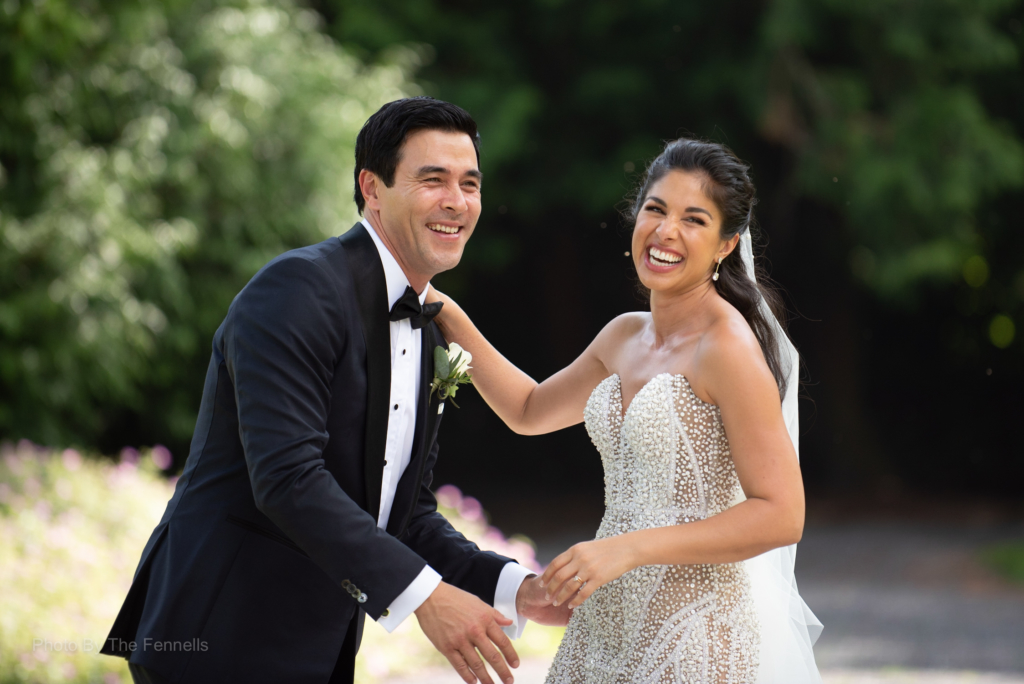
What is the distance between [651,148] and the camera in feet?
37.3

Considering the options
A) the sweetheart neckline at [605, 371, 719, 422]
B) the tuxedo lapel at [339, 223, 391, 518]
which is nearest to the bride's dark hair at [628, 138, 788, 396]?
the sweetheart neckline at [605, 371, 719, 422]

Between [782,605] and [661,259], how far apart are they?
102 centimetres

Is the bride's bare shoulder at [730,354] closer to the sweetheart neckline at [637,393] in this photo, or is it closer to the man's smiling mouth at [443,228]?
the sweetheart neckline at [637,393]

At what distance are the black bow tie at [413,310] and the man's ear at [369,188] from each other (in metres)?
0.25

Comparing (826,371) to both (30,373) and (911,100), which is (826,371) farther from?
(30,373)

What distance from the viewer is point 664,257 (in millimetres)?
2580

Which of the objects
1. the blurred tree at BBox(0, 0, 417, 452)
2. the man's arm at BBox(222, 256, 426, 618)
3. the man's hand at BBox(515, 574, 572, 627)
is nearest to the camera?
the man's arm at BBox(222, 256, 426, 618)

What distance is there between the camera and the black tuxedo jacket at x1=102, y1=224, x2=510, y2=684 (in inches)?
88.7

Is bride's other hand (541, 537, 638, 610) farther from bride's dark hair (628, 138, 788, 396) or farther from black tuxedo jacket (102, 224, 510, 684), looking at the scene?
bride's dark hair (628, 138, 788, 396)

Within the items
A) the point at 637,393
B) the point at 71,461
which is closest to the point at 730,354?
the point at 637,393

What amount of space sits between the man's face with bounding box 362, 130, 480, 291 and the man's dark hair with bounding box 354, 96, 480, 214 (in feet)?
0.06

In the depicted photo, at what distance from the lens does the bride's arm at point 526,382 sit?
3.04m

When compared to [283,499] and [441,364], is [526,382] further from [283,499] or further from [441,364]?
[283,499]

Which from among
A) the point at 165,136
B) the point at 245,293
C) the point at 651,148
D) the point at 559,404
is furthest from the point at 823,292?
the point at 245,293
